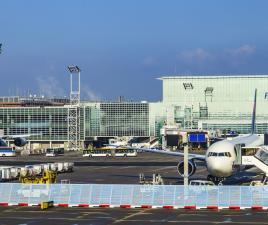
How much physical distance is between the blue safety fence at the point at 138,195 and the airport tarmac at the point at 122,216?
5.89 feet

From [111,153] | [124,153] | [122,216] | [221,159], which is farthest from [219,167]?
[111,153]

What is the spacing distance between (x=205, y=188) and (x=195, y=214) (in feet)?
16.6

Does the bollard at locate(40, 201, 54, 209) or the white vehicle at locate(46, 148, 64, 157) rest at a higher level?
the white vehicle at locate(46, 148, 64, 157)

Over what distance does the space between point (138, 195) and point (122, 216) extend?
6.19 m

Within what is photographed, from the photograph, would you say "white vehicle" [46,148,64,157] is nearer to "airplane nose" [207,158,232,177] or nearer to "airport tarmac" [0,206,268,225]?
"airplane nose" [207,158,232,177]

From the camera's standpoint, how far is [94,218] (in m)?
46.3

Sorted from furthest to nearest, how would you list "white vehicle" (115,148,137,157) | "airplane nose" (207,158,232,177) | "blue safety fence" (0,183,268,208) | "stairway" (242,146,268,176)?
1. "white vehicle" (115,148,137,157)
2. "stairway" (242,146,268,176)
3. "airplane nose" (207,158,232,177)
4. "blue safety fence" (0,183,268,208)

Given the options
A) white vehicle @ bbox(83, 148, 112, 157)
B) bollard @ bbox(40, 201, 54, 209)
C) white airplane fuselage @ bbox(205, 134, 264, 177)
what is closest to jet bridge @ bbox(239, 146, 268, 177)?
white airplane fuselage @ bbox(205, 134, 264, 177)

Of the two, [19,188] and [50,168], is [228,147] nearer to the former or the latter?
[19,188]

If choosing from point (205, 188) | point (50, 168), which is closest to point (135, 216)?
point (205, 188)

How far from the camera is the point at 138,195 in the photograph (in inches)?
2098

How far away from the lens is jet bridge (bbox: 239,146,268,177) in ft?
212

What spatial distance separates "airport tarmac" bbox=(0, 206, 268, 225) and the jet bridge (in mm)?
15944

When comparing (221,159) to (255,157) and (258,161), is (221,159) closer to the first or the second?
(255,157)
